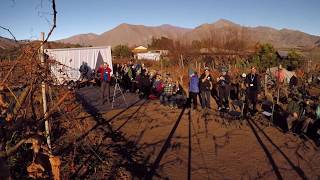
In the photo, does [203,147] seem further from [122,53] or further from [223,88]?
[122,53]

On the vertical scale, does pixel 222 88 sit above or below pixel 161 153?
above

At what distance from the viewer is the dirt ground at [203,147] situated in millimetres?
7488

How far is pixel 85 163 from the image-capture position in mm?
7629

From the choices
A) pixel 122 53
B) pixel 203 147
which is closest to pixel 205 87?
pixel 203 147

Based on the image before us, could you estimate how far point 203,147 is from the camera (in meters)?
9.26

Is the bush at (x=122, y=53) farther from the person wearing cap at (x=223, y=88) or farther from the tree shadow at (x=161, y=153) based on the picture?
the tree shadow at (x=161, y=153)

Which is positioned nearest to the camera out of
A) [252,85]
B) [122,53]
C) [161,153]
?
[161,153]

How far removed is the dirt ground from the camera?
7488mm

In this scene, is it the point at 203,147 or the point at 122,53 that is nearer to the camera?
the point at 203,147

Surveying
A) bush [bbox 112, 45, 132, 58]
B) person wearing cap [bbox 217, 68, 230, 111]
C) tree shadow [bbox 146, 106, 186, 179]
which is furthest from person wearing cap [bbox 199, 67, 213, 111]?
bush [bbox 112, 45, 132, 58]

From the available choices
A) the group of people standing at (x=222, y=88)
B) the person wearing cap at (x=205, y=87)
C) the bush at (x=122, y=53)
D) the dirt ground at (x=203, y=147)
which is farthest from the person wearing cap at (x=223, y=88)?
the bush at (x=122, y=53)

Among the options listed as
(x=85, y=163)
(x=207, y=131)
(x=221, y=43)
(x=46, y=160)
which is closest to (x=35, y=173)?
(x=46, y=160)

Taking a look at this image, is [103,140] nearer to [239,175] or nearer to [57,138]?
[57,138]

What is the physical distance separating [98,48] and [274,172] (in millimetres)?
18851
